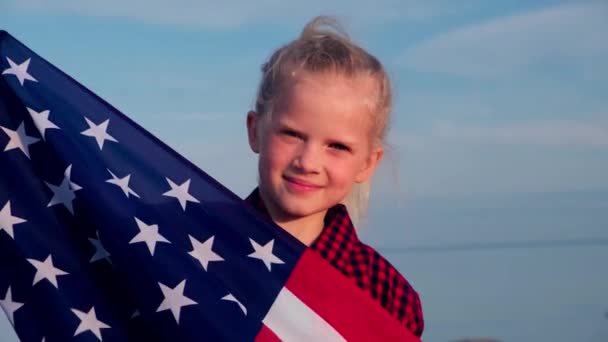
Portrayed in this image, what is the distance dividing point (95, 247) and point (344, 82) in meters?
1.01

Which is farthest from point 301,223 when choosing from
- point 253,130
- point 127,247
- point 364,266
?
point 127,247

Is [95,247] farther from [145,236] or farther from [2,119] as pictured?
[2,119]

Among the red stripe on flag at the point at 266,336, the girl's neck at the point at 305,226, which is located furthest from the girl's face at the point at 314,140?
the red stripe on flag at the point at 266,336

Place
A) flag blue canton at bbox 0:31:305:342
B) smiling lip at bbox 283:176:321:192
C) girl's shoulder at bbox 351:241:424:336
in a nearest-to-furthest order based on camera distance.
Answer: flag blue canton at bbox 0:31:305:342 → smiling lip at bbox 283:176:321:192 → girl's shoulder at bbox 351:241:424:336

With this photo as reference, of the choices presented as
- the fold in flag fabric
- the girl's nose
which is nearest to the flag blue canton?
the fold in flag fabric

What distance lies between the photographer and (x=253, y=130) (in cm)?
378

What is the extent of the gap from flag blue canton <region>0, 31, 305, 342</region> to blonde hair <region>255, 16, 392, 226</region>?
0.40 m

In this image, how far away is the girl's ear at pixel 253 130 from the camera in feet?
12.3

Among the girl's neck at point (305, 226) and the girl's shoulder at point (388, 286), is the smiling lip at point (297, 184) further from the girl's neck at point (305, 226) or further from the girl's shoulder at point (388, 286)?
the girl's shoulder at point (388, 286)

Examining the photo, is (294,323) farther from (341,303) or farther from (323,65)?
(323,65)

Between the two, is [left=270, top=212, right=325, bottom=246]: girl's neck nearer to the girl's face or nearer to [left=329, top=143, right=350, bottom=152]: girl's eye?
the girl's face

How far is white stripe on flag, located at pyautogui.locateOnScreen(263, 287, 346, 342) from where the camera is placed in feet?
12.0

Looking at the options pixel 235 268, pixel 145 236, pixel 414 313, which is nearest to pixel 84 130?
pixel 145 236

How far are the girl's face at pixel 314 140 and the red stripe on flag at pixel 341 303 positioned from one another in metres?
0.21
